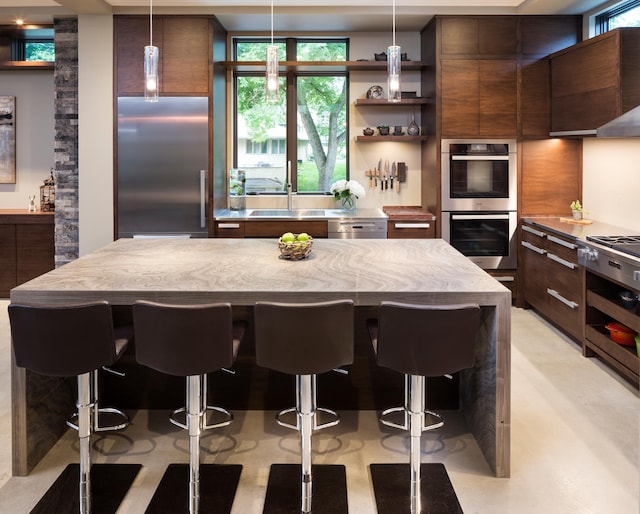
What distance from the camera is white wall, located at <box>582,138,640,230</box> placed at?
15.6 feet

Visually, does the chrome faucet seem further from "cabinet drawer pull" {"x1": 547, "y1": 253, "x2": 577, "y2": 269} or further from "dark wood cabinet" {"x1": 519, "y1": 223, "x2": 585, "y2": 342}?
"cabinet drawer pull" {"x1": 547, "y1": 253, "x2": 577, "y2": 269}

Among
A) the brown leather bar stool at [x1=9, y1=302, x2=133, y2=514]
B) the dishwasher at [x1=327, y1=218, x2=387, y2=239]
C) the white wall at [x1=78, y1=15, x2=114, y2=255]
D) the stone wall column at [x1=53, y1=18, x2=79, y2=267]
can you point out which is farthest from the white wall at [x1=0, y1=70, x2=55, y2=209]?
the brown leather bar stool at [x1=9, y1=302, x2=133, y2=514]

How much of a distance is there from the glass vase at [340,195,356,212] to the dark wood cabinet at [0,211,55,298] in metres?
2.97

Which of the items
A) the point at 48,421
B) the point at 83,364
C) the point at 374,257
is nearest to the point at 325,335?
the point at 83,364

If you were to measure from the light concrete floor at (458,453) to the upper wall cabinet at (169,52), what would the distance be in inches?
122

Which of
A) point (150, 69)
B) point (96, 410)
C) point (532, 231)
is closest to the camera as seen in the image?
point (96, 410)

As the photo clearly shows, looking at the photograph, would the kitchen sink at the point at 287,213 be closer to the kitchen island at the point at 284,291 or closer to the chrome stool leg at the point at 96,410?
the kitchen island at the point at 284,291

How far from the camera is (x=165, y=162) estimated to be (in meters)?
5.46

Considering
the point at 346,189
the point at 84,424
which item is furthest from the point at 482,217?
the point at 84,424

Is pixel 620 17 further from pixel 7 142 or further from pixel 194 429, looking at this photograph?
pixel 7 142

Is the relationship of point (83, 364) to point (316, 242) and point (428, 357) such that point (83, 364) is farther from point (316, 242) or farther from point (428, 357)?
point (316, 242)

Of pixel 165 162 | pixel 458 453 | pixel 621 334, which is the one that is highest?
pixel 165 162

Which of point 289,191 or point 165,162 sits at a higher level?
point 165,162

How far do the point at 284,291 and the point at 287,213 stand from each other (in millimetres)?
3418
